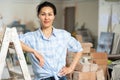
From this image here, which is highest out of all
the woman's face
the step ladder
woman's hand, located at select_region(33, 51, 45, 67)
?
the woman's face

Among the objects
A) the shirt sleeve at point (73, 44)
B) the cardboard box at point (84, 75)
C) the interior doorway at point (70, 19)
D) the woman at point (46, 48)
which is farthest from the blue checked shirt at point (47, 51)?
the interior doorway at point (70, 19)

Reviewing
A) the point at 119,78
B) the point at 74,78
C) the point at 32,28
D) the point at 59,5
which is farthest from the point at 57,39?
the point at 59,5

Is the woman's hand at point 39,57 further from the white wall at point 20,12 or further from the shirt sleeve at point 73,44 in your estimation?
the white wall at point 20,12

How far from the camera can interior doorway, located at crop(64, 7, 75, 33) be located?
5.49 metres

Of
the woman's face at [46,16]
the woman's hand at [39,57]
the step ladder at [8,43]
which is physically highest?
the woman's face at [46,16]

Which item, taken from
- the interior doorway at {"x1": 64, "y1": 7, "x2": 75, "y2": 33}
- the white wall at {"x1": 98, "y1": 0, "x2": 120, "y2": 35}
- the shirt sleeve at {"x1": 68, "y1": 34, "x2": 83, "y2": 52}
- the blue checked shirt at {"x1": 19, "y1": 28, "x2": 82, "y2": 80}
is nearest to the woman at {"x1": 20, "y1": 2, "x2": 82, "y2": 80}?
the blue checked shirt at {"x1": 19, "y1": 28, "x2": 82, "y2": 80}

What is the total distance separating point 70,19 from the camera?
5.59 metres

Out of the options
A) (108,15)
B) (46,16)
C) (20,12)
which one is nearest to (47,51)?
(46,16)

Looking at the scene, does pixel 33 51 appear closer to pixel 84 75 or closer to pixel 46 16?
pixel 46 16

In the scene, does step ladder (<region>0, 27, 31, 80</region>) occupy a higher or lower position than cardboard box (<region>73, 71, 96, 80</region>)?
higher

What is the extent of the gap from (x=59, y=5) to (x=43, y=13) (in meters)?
3.98

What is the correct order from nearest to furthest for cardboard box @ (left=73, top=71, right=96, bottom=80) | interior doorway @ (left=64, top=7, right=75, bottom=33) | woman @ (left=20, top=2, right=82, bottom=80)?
woman @ (left=20, top=2, right=82, bottom=80)
cardboard box @ (left=73, top=71, right=96, bottom=80)
interior doorway @ (left=64, top=7, right=75, bottom=33)

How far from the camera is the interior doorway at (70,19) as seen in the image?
216 inches

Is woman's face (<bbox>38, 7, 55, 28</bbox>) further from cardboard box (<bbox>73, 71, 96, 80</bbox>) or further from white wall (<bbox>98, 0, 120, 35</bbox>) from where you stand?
white wall (<bbox>98, 0, 120, 35</bbox>)
